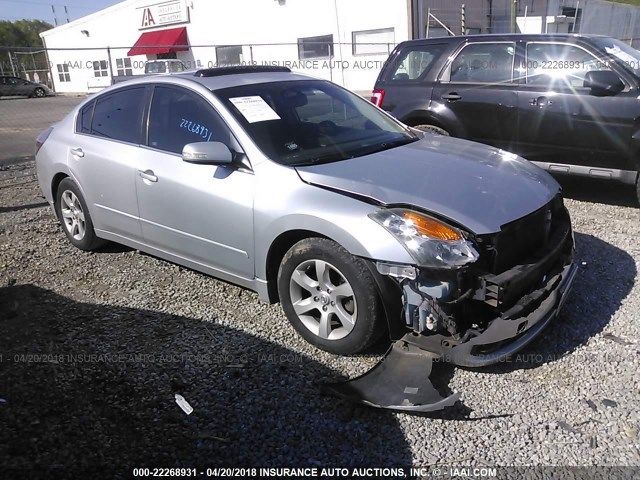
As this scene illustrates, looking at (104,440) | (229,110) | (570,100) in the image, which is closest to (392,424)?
(104,440)

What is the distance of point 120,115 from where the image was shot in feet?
14.7

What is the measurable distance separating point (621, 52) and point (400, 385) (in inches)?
198

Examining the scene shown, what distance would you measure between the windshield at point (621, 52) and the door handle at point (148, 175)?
4.79 m

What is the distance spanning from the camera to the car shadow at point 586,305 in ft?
10.6

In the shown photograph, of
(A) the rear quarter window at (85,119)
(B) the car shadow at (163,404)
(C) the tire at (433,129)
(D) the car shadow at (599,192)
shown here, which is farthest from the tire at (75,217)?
(D) the car shadow at (599,192)

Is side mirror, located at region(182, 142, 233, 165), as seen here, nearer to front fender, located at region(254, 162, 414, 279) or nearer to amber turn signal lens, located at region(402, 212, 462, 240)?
front fender, located at region(254, 162, 414, 279)

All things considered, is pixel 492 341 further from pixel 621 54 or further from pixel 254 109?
pixel 621 54

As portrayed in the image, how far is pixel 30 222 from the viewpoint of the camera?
6246 mm

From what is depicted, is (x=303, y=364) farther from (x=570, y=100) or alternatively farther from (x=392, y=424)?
(x=570, y=100)

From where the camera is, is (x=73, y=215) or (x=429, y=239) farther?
(x=73, y=215)

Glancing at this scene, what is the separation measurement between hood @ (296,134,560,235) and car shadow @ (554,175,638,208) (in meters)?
2.81

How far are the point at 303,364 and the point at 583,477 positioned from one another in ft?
5.12

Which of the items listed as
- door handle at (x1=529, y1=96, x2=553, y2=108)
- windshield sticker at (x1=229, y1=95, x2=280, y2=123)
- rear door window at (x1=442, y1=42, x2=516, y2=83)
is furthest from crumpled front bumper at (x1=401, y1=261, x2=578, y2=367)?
rear door window at (x1=442, y1=42, x2=516, y2=83)

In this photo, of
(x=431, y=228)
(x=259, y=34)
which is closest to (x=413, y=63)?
(x=431, y=228)
